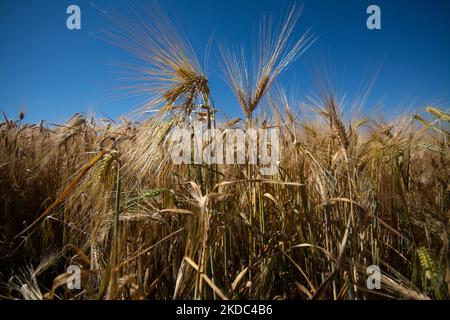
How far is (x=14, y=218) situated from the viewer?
2346 mm

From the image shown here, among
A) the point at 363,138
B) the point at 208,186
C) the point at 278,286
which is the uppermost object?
the point at 363,138

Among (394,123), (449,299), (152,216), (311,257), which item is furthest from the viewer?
(394,123)

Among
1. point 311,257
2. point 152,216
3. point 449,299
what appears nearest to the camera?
point 449,299

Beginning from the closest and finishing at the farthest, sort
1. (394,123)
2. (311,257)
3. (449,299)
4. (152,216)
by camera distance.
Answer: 1. (449,299)
2. (152,216)
3. (311,257)
4. (394,123)

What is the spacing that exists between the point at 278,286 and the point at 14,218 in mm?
2454

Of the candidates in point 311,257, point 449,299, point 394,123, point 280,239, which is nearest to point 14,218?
point 280,239

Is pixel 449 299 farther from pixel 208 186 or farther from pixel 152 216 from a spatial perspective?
pixel 152 216

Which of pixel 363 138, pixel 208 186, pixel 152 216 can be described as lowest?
pixel 152 216

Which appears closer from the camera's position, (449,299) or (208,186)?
(449,299)

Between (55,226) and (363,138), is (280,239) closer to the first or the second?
(363,138)

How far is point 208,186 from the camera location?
1.48 meters
